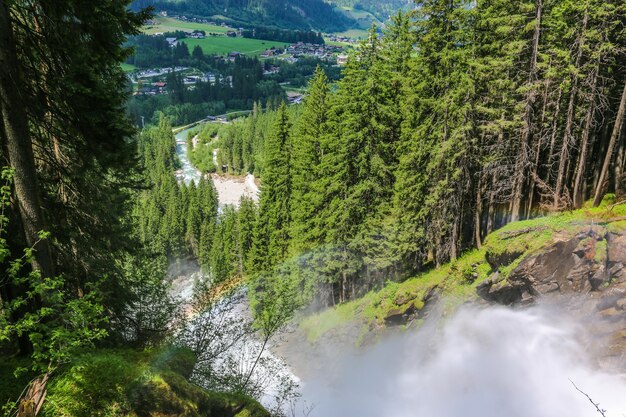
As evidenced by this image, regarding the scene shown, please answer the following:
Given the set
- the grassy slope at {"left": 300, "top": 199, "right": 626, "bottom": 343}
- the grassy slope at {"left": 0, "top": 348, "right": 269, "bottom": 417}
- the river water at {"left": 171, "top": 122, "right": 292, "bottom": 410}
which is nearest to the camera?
the grassy slope at {"left": 0, "top": 348, "right": 269, "bottom": 417}

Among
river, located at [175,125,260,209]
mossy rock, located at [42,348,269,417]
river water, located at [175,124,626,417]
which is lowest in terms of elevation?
river, located at [175,125,260,209]

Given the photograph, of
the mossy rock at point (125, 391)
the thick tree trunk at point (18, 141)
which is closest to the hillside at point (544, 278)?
the mossy rock at point (125, 391)

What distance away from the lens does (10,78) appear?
613cm

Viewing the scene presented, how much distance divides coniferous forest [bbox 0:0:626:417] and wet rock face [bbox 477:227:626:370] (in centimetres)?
374

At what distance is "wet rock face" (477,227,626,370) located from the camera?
648 inches

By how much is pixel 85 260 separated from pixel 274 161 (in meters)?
23.6

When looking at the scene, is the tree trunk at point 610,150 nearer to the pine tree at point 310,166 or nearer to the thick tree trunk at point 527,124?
the thick tree trunk at point 527,124

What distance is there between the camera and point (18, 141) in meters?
6.36

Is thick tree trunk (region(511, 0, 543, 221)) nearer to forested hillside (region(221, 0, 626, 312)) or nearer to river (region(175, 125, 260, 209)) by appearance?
forested hillside (region(221, 0, 626, 312))

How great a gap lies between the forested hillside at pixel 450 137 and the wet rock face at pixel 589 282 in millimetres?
3712

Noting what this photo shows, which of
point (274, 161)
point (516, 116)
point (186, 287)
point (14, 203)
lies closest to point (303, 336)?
point (274, 161)

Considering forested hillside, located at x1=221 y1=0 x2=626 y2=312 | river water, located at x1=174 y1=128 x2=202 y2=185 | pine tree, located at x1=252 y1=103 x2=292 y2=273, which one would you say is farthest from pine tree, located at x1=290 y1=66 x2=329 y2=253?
river water, located at x1=174 y1=128 x2=202 y2=185

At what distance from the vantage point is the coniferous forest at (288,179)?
20.9 ft

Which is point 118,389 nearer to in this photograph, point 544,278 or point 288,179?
point 544,278
